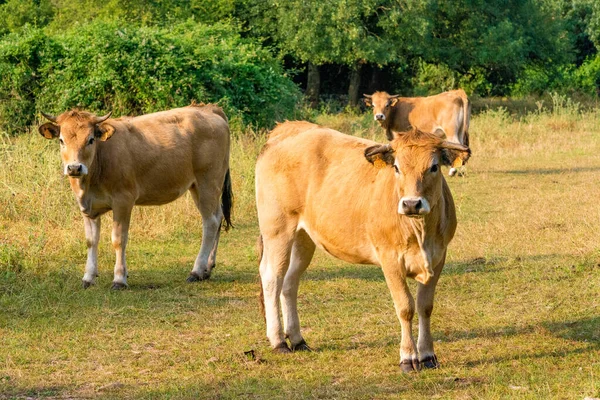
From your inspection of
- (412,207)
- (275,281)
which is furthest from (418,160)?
(275,281)

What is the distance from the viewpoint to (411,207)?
631 centimetres

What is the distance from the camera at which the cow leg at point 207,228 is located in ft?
35.1

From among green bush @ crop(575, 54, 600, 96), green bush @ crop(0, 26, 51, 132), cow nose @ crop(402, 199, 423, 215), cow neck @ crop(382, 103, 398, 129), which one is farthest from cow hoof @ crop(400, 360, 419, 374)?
green bush @ crop(575, 54, 600, 96)

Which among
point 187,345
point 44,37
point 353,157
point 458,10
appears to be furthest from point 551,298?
point 458,10

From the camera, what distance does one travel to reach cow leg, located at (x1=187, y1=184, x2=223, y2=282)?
10.7 metres

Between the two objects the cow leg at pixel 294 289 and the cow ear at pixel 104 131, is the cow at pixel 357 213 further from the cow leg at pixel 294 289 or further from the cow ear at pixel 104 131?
the cow ear at pixel 104 131

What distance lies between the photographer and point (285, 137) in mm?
7906

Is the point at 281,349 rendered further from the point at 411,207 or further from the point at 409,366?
the point at 411,207

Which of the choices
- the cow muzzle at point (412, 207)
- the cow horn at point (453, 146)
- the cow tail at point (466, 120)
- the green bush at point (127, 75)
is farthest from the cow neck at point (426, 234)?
the cow tail at point (466, 120)

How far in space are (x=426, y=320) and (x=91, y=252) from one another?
187 inches

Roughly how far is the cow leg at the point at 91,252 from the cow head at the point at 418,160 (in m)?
Result: 4.57

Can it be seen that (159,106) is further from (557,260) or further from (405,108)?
(557,260)

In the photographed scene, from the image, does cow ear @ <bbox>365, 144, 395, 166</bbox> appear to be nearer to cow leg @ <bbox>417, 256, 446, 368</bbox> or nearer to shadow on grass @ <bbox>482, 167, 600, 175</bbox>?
cow leg @ <bbox>417, 256, 446, 368</bbox>

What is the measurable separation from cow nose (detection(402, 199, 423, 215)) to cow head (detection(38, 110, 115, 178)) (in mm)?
4498
